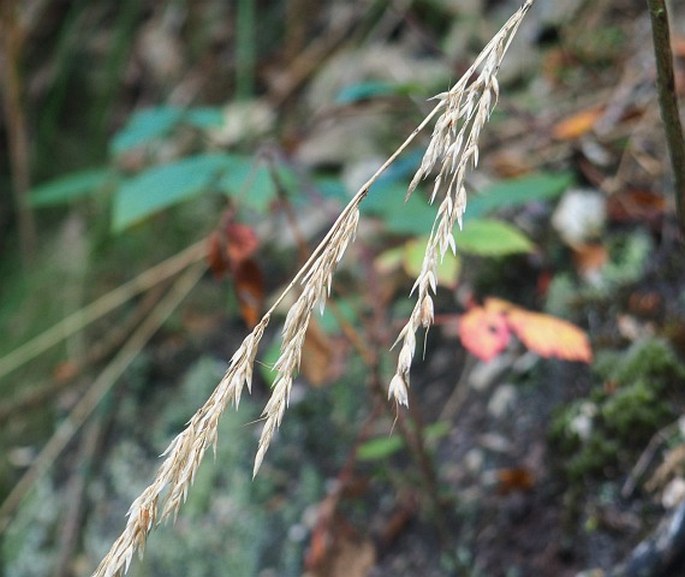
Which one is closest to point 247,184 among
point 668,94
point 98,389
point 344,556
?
point 344,556

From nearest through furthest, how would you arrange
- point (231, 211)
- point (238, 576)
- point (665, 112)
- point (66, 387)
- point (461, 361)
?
point (665, 112), point (231, 211), point (238, 576), point (461, 361), point (66, 387)

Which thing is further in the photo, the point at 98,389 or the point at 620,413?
the point at 98,389

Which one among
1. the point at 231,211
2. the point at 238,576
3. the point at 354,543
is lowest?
the point at 238,576

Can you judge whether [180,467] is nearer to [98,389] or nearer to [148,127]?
[148,127]

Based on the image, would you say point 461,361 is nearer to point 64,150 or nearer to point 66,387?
point 66,387

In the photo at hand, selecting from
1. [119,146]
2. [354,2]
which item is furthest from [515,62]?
[119,146]
